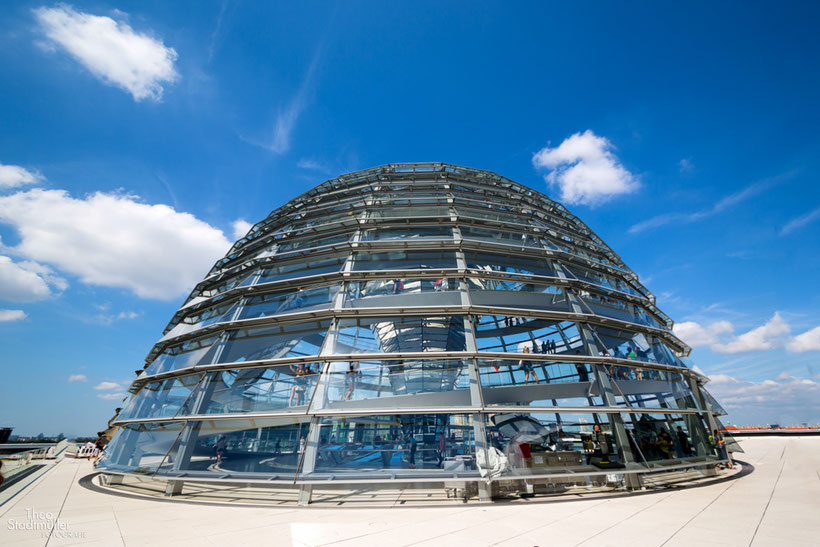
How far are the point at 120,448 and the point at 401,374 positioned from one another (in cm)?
962

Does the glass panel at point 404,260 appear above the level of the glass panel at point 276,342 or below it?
above

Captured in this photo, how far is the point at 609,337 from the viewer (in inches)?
455

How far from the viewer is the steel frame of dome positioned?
8086 mm

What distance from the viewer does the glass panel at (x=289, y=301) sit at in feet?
35.6

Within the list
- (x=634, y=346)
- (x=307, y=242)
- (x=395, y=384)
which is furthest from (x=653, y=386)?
(x=307, y=242)

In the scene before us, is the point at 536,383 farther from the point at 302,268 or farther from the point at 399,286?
the point at 302,268

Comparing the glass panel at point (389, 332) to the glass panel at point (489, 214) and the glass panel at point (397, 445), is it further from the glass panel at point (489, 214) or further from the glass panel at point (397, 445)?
the glass panel at point (489, 214)

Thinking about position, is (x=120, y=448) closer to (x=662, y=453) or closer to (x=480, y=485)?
(x=480, y=485)

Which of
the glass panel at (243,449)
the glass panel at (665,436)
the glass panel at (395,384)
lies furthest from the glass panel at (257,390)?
the glass panel at (665,436)

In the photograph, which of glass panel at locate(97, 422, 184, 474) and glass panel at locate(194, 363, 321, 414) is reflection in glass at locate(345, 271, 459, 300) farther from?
glass panel at locate(97, 422, 184, 474)

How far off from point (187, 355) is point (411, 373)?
27.6ft

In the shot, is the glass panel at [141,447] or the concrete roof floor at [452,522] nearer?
the concrete roof floor at [452,522]

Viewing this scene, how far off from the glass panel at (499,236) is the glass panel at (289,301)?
6035 millimetres

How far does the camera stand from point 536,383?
1028 centimetres
